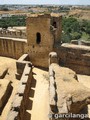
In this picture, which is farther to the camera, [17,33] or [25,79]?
[17,33]

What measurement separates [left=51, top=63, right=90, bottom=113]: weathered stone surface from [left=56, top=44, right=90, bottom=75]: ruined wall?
3828 millimetres

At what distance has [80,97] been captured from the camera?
1140 centimetres

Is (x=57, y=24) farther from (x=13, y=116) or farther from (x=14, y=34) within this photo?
(x=13, y=116)

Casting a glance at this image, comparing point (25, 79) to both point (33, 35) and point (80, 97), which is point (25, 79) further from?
point (33, 35)

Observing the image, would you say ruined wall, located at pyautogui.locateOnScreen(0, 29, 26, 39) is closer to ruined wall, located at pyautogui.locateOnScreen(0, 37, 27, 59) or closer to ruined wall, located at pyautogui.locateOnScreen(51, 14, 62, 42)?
ruined wall, located at pyautogui.locateOnScreen(0, 37, 27, 59)

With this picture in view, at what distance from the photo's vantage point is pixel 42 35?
17.2 metres

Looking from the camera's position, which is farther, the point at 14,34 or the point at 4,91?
the point at 14,34

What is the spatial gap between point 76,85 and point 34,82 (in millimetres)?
3957

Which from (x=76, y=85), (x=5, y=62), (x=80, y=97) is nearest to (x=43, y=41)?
(x=5, y=62)

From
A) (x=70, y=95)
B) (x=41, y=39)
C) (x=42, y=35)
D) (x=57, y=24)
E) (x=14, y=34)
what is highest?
(x=57, y=24)

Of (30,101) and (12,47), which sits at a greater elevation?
(12,47)

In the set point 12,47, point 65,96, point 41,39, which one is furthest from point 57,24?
point 65,96

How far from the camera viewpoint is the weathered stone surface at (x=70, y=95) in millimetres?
10351

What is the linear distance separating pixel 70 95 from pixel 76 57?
623 centimetres
